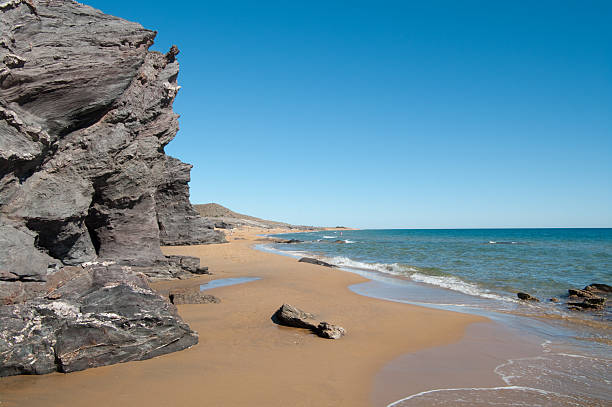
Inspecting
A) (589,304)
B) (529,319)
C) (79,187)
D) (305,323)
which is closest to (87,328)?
(305,323)

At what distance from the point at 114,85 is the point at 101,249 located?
6.63 m

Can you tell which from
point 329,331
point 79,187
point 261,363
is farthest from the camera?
point 79,187

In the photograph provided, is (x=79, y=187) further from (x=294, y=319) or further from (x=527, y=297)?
(x=527, y=297)

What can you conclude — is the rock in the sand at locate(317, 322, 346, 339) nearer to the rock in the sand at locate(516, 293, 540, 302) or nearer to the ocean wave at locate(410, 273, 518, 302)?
the ocean wave at locate(410, 273, 518, 302)

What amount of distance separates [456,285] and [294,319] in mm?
11282

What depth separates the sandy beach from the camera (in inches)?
205

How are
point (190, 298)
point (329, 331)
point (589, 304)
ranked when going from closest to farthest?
1. point (329, 331)
2. point (190, 298)
3. point (589, 304)

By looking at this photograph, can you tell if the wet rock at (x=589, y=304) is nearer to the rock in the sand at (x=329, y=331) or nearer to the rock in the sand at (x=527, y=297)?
the rock in the sand at (x=527, y=297)

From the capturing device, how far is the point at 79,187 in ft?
36.5

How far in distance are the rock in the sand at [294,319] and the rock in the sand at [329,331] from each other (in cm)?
25

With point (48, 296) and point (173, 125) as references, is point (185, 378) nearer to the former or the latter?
point (48, 296)

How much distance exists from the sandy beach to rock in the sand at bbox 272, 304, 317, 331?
0.26 metres

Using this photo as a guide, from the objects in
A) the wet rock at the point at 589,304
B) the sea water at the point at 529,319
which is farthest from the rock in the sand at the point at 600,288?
the wet rock at the point at 589,304

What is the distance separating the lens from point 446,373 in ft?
21.4
